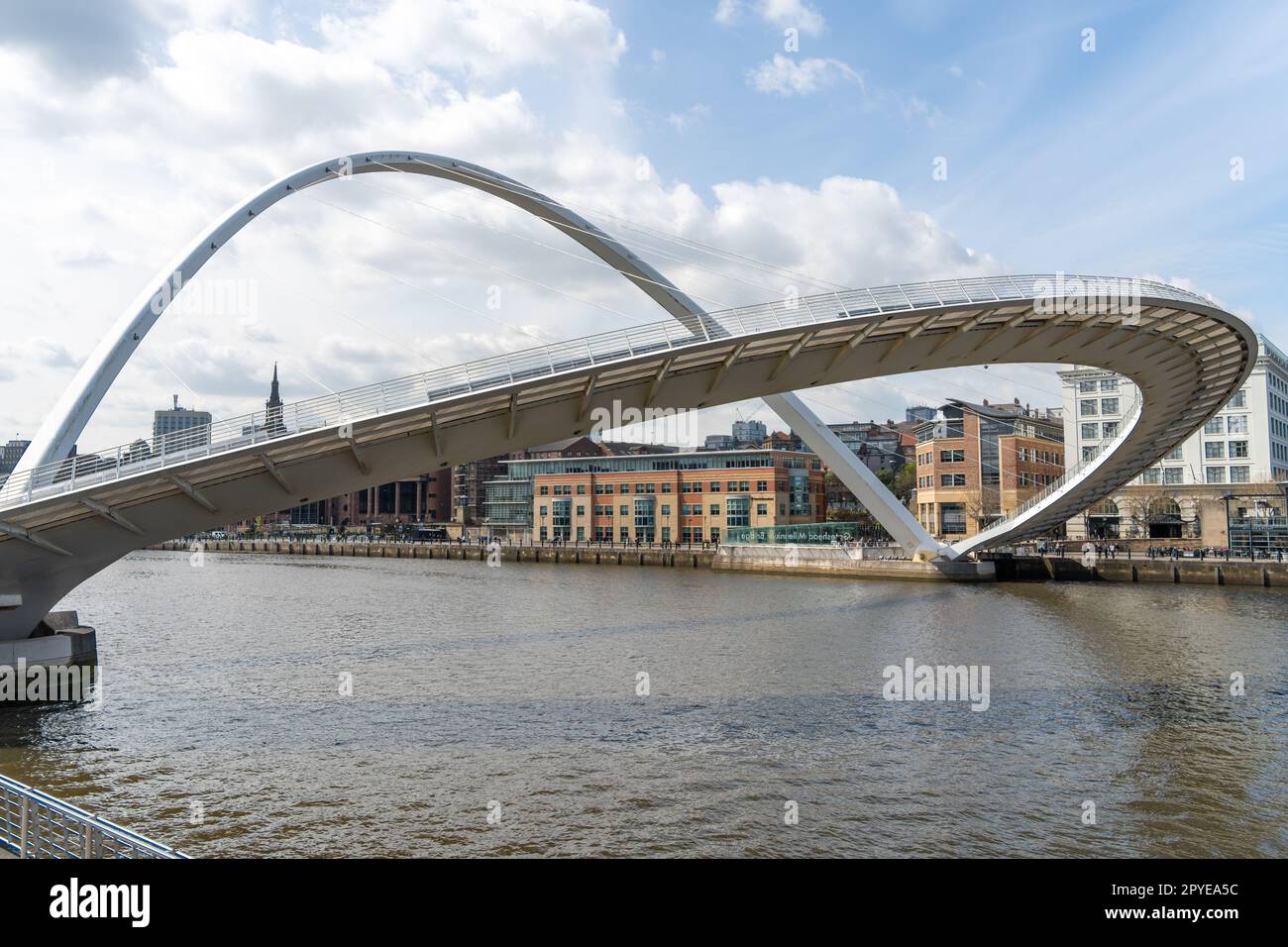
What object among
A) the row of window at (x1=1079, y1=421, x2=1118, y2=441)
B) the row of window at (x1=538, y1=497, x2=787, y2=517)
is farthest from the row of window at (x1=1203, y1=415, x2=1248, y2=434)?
the row of window at (x1=538, y1=497, x2=787, y2=517)

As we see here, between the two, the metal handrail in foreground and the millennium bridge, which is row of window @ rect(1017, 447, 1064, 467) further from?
the metal handrail in foreground

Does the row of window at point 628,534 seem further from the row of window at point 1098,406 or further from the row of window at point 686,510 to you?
the row of window at point 1098,406

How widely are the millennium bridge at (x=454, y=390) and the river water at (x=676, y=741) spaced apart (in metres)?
3.42

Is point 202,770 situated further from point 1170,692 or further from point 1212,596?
point 1212,596

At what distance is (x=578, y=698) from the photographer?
16.0 meters

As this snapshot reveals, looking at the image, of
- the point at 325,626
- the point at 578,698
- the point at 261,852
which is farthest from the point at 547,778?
the point at 325,626

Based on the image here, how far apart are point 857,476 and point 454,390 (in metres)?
28.1

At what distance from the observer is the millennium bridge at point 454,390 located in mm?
15805

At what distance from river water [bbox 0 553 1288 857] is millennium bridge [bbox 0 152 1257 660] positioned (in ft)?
11.2

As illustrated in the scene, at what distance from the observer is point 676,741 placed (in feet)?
43.1

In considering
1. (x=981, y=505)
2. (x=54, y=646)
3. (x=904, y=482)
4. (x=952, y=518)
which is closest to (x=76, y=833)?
(x=54, y=646)

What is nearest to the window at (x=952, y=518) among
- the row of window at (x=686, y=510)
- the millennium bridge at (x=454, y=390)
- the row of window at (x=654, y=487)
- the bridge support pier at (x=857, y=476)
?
the row of window at (x=686, y=510)

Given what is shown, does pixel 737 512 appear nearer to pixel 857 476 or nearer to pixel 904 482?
pixel 904 482

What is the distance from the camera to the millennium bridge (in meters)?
15.8
